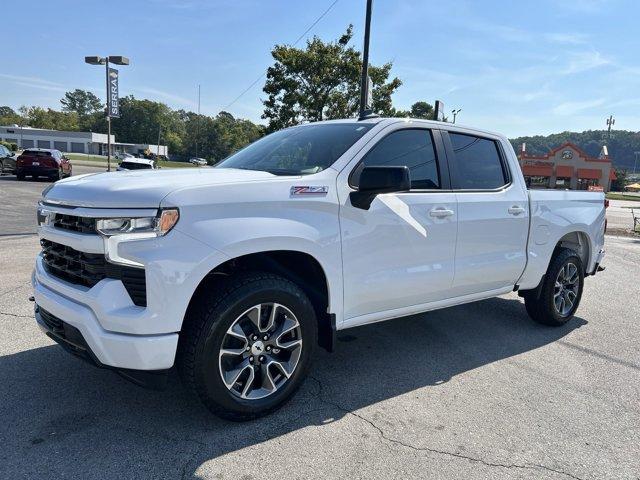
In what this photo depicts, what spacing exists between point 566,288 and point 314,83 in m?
18.1

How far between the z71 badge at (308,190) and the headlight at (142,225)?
30.5 inches

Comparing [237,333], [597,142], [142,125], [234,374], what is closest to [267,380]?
[234,374]

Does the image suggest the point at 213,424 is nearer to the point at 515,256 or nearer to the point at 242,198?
A: the point at 242,198

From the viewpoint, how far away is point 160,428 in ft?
9.96

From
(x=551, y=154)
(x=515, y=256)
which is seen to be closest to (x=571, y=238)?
(x=515, y=256)

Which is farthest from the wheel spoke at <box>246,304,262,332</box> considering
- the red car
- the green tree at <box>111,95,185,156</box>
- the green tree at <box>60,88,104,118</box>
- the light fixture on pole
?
the green tree at <box>60,88,104,118</box>

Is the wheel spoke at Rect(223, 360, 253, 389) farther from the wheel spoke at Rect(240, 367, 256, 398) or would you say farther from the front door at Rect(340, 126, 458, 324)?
the front door at Rect(340, 126, 458, 324)

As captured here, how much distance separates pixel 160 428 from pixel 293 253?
4.35 feet

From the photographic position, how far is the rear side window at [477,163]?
170 inches

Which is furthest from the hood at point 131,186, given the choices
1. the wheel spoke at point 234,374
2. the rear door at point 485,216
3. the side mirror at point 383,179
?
the rear door at point 485,216

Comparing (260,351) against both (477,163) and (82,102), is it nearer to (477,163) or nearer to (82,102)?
(477,163)

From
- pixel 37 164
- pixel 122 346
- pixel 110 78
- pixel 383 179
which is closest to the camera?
pixel 122 346

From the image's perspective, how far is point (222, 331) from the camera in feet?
9.52

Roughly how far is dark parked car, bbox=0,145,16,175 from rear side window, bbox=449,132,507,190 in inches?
1031
